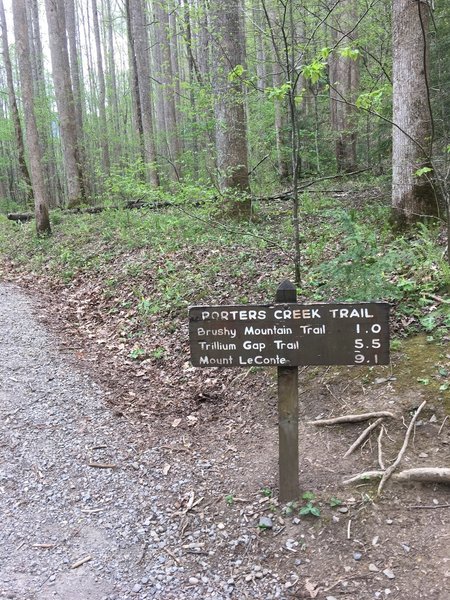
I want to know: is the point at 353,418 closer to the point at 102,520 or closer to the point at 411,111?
the point at 102,520

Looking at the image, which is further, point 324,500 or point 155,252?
point 155,252

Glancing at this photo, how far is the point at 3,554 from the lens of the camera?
3.26 meters

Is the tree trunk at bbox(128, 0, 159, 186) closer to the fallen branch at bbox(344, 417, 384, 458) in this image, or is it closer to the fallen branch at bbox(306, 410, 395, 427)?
the fallen branch at bbox(306, 410, 395, 427)

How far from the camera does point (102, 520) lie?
141 inches

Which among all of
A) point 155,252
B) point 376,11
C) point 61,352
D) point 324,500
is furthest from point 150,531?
point 376,11

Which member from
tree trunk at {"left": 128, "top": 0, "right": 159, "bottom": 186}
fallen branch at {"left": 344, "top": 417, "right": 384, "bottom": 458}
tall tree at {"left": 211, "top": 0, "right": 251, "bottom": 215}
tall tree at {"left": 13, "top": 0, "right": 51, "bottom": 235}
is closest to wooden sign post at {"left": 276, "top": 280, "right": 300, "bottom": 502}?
fallen branch at {"left": 344, "top": 417, "right": 384, "bottom": 458}

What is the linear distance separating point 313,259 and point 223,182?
337 centimetres

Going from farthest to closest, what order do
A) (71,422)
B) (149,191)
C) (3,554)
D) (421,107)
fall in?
(149,191) < (421,107) < (71,422) < (3,554)

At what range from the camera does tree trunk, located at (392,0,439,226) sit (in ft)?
21.7

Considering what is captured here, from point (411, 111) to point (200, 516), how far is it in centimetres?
617

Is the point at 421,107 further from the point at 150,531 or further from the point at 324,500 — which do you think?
the point at 150,531

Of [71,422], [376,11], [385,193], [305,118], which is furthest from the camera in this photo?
[305,118]

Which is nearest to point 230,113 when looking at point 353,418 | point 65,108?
point 353,418

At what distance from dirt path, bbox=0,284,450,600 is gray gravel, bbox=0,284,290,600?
10 mm
